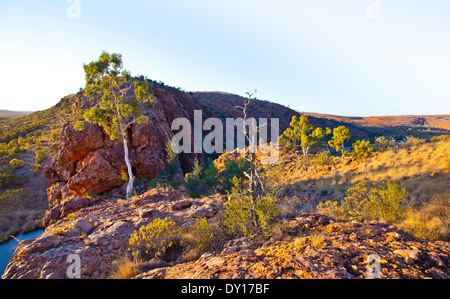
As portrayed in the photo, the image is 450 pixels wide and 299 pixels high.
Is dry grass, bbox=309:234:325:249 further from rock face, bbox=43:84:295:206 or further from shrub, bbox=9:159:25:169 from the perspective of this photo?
shrub, bbox=9:159:25:169

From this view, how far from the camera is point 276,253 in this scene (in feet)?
9.46

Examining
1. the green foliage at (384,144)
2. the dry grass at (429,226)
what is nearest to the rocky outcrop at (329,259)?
the dry grass at (429,226)

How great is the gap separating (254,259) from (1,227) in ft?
57.7

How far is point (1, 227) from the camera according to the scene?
12.2m

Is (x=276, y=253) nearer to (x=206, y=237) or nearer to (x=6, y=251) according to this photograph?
(x=206, y=237)

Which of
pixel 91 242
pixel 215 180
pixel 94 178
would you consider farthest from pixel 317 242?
pixel 94 178

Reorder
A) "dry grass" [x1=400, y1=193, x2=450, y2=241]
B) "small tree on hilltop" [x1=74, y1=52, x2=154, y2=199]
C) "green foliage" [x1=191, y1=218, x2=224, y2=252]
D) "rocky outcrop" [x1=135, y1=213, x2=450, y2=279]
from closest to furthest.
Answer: "rocky outcrop" [x1=135, y1=213, x2=450, y2=279] → "dry grass" [x1=400, y1=193, x2=450, y2=241] → "green foliage" [x1=191, y1=218, x2=224, y2=252] → "small tree on hilltop" [x1=74, y1=52, x2=154, y2=199]

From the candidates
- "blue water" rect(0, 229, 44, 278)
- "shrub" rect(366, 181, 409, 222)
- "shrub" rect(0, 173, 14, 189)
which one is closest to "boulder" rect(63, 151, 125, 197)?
"blue water" rect(0, 229, 44, 278)

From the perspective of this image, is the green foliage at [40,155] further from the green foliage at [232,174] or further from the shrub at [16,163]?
the green foliage at [232,174]

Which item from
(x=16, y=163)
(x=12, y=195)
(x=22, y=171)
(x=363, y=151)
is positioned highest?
(x=363, y=151)

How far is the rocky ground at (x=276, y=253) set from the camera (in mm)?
2395

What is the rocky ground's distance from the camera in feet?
7.86

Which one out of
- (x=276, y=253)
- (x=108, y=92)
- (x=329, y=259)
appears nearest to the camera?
(x=329, y=259)
